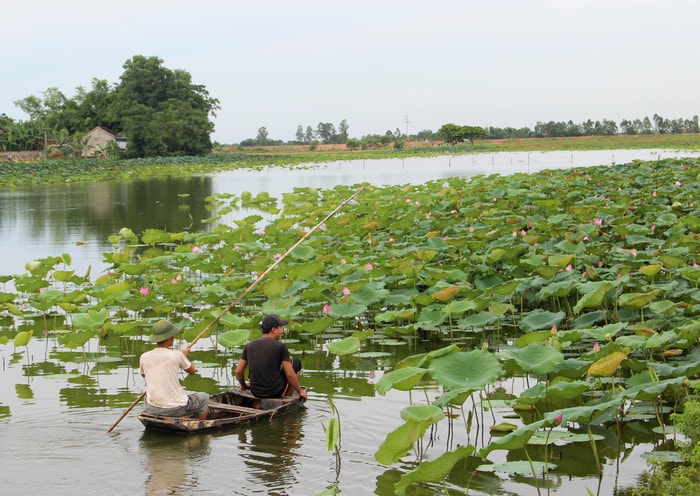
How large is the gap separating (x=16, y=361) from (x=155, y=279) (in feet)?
7.62

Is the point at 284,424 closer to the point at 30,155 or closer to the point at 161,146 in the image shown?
the point at 161,146

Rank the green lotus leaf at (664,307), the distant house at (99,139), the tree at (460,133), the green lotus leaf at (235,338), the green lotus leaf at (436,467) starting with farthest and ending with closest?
the tree at (460,133) < the distant house at (99,139) < the green lotus leaf at (235,338) < the green lotus leaf at (664,307) < the green lotus leaf at (436,467)

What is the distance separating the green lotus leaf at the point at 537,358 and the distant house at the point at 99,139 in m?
59.9

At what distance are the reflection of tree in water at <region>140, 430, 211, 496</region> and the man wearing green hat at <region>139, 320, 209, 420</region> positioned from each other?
0.59 ft

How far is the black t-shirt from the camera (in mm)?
5969

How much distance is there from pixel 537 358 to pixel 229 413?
7.12 ft

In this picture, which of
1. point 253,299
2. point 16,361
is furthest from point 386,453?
point 253,299

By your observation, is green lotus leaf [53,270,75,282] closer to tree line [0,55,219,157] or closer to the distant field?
tree line [0,55,219,157]

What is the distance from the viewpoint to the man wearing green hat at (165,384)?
18.2 feet

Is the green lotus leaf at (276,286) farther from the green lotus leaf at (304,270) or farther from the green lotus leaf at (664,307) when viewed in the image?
the green lotus leaf at (664,307)

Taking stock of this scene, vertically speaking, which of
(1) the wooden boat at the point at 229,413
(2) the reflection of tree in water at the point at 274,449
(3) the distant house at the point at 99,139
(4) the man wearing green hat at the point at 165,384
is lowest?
(2) the reflection of tree in water at the point at 274,449

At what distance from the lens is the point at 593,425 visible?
507 centimetres

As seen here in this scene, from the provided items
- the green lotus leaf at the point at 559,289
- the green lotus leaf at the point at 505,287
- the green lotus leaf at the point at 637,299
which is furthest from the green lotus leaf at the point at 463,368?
the green lotus leaf at the point at 559,289

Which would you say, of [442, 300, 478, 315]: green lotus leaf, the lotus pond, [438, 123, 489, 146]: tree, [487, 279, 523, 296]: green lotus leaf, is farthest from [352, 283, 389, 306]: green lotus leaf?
[438, 123, 489, 146]: tree
